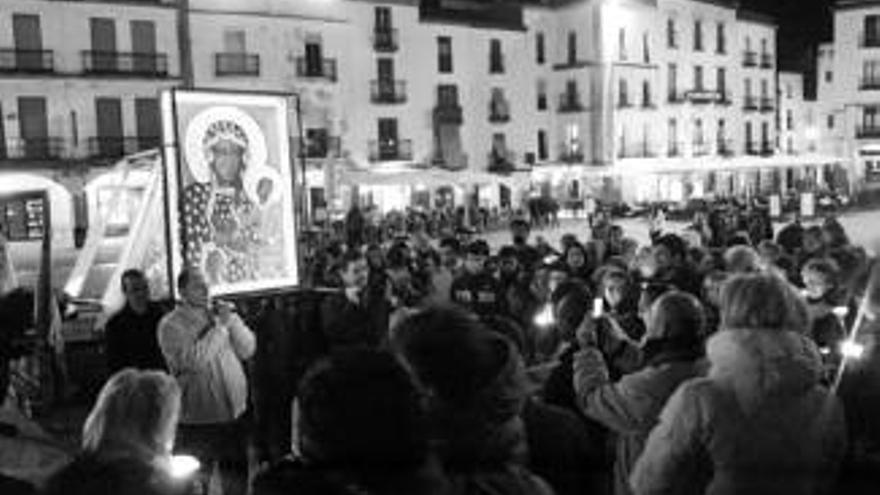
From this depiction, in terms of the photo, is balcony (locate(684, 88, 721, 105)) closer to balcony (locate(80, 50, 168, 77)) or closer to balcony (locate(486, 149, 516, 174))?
balcony (locate(486, 149, 516, 174))

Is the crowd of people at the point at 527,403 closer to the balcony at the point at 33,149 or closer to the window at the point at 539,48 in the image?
the balcony at the point at 33,149

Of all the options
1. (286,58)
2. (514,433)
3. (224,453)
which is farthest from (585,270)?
(286,58)

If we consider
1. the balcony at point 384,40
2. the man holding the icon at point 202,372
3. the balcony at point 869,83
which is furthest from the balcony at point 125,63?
the balcony at point 869,83

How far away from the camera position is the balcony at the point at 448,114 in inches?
2009

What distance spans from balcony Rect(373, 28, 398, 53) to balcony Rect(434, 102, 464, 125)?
3.97 meters

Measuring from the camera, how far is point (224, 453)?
242 inches

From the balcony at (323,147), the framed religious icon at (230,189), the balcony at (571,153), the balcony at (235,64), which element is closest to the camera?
the framed religious icon at (230,189)

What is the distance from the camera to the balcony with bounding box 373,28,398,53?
48.5 m

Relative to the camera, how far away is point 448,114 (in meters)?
51.3

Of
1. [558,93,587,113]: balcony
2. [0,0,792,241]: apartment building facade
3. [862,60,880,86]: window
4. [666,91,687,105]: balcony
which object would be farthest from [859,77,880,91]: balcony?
[558,93,587,113]: balcony

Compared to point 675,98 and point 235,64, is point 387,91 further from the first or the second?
point 675,98

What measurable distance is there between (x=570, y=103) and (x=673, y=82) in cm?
864

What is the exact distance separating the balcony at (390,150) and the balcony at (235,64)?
272 inches

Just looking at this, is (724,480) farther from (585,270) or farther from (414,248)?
(414,248)
